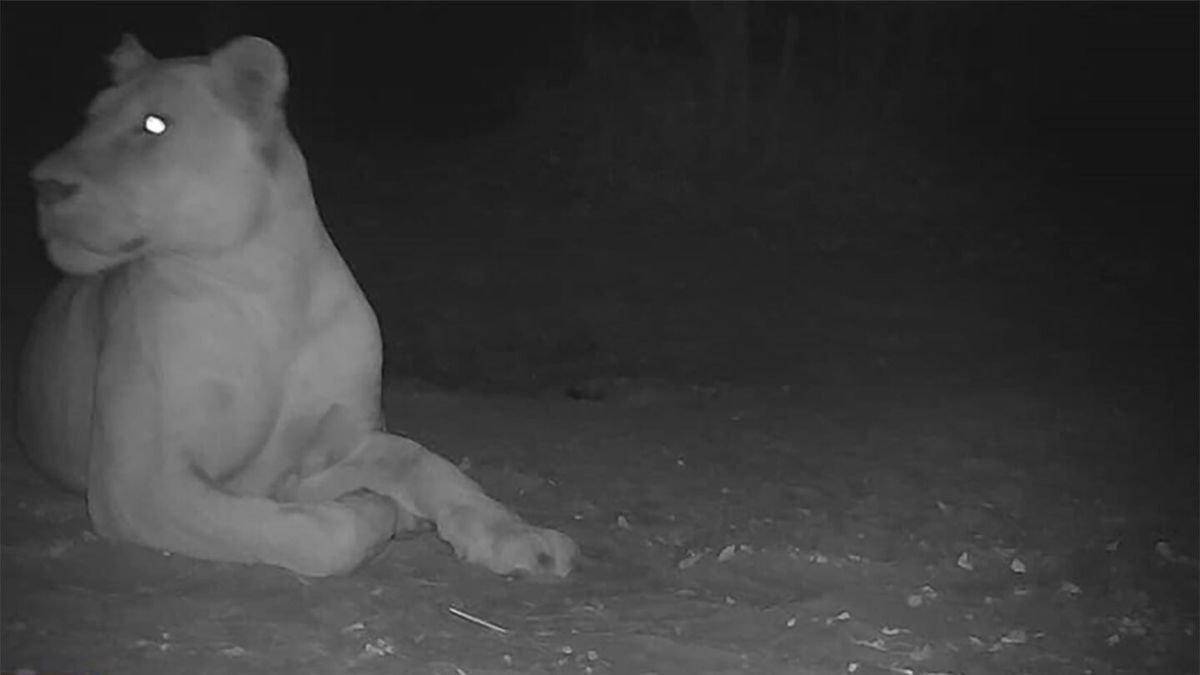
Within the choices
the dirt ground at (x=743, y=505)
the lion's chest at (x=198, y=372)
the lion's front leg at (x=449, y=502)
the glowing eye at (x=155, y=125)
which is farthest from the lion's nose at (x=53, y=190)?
the lion's front leg at (x=449, y=502)

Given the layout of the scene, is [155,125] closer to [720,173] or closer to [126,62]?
[126,62]

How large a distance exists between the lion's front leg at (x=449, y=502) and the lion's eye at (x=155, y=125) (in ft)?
2.91

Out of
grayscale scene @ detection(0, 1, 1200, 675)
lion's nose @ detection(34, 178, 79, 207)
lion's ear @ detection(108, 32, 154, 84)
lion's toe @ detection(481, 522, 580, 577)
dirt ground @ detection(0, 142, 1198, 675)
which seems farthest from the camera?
lion's ear @ detection(108, 32, 154, 84)

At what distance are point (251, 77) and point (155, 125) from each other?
0.81 feet

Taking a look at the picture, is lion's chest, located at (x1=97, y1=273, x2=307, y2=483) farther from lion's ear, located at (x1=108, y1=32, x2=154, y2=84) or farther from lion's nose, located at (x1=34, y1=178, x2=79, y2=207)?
lion's ear, located at (x1=108, y1=32, x2=154, y2=84)

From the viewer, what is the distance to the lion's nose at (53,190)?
348 centimetres

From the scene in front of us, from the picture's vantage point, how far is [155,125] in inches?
141

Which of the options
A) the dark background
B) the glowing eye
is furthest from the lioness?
the dark background

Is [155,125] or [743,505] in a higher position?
[155,125]

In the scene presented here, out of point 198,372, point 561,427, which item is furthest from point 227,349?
point 561,427

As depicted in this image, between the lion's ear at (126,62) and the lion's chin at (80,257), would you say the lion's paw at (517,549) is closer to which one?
the lion's chin at (80,257)

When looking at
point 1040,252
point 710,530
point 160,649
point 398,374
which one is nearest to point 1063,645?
point 710,530

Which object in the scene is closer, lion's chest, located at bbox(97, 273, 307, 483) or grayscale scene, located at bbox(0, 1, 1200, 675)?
grayscale scene, located at bbox(0, 1, 1200, 675)

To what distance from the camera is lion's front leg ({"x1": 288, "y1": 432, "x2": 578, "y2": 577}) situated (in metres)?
3.68
